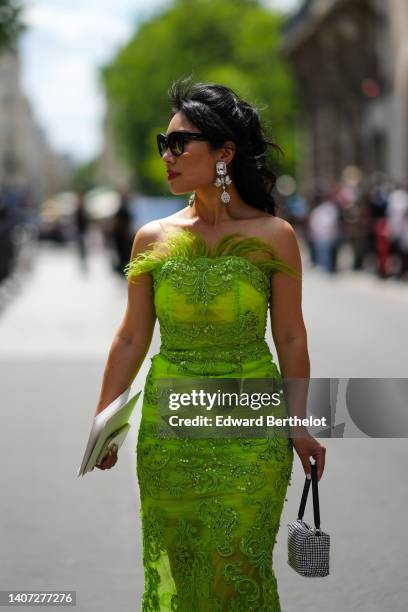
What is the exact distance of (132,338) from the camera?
11.9 feet

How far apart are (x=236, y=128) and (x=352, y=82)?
43.4 meters

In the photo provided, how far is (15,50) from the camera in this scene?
24.6m

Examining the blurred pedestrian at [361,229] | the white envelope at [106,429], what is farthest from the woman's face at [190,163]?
the blurred pedestrian at [361,229]

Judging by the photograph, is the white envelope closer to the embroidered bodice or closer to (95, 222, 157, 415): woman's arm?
(95, 222, 157, 415): woman's arm

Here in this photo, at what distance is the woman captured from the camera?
344 centimetres

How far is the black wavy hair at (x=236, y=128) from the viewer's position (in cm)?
347

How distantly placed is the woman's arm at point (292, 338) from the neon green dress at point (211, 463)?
0.04 m

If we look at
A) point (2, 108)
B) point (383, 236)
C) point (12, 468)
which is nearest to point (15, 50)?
point (383, 236)

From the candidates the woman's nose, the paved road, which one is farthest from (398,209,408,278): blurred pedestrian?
the woman's nose

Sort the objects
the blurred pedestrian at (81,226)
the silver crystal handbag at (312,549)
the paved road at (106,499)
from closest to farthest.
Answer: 1. the silver crystal handbag at (312,549)
2. the paved road at (106,499)
3. the blurred pedestrian at (81,226)

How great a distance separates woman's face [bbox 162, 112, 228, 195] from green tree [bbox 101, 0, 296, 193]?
60710mm

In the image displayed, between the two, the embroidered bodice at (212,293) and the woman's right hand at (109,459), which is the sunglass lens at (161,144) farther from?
the woman's right hand at (109,459)

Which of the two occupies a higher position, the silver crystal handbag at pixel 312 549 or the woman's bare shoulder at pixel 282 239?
the woman's bare shoulder at pixel 282 239

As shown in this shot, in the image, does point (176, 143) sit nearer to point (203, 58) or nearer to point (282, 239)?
point (282, 239)
